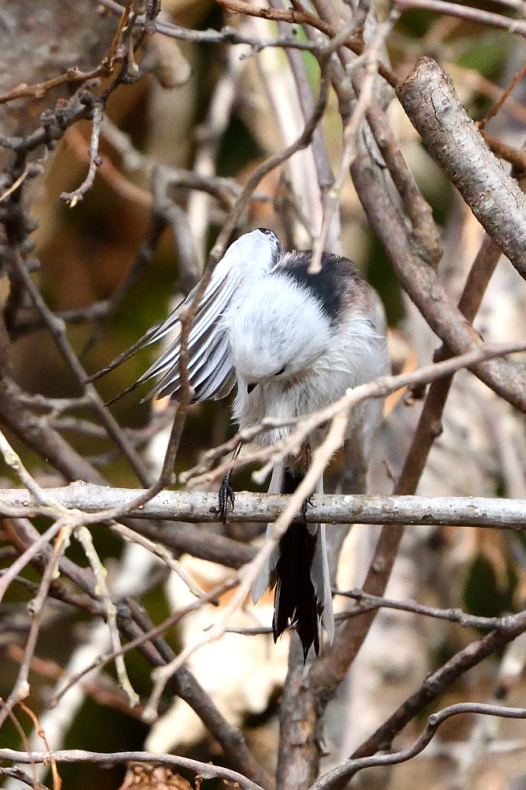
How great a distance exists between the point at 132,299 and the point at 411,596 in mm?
1976

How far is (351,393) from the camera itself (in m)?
1.07

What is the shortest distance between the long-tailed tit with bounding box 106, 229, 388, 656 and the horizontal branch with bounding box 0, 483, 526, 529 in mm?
461

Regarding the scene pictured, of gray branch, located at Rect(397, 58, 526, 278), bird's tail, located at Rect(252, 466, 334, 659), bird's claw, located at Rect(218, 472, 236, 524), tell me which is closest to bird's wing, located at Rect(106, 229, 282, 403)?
bird's claw, located at Rect(218, 472, 236, 524)

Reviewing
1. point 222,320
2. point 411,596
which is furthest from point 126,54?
point 411,596

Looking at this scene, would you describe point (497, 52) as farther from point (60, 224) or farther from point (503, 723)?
point (503, 723)

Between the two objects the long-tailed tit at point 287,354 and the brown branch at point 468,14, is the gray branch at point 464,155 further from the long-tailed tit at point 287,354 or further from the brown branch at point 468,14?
the long-tailed tit at point 287,354

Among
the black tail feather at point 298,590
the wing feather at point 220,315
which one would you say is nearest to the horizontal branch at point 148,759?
the black tail feather at point 298,590

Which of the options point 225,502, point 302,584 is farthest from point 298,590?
point 225,502

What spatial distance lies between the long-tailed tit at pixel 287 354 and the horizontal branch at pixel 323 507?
461 millimetres

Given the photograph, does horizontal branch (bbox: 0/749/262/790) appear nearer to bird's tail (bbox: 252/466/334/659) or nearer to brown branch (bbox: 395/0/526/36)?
bird's tail (bbox: 252/466/334/659)

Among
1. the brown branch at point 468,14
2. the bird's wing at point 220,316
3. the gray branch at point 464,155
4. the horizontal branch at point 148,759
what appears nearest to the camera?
the brown branch at point 468,14

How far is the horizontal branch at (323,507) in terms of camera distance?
150 centimetres

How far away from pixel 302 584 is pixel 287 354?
0.59 meters

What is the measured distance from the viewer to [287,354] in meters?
2.01
